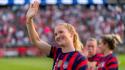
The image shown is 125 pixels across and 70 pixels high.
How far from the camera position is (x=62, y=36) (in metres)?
5.84

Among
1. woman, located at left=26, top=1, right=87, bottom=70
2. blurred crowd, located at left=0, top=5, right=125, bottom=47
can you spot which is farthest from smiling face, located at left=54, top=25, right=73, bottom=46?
blurred crowd, located at left=0, top=5, right=125, bottom=47

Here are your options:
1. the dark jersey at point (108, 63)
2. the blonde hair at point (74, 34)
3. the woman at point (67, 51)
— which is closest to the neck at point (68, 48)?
the woman at point (67, 51)

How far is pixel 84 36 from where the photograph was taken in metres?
29.2

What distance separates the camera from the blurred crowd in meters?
28.7

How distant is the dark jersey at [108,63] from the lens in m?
7.55

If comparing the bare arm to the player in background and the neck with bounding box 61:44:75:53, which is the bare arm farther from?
the player in background

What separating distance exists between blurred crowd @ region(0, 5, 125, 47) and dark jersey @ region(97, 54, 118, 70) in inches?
799

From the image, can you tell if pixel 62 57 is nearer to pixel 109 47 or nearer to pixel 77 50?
pixel 77 50

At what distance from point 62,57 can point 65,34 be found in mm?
283

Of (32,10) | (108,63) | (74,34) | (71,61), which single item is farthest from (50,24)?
(71,61)

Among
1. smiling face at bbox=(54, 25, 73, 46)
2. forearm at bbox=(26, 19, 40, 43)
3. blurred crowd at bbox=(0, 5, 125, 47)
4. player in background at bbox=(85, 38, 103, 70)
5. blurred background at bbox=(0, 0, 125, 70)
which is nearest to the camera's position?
smiling face at bbox=(54, 25, 73, 46)

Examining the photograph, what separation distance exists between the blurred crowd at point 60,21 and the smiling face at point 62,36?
22.1 metres

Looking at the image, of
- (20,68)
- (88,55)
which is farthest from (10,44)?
(88,55)

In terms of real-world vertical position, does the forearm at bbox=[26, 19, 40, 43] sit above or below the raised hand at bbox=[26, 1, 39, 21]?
below
